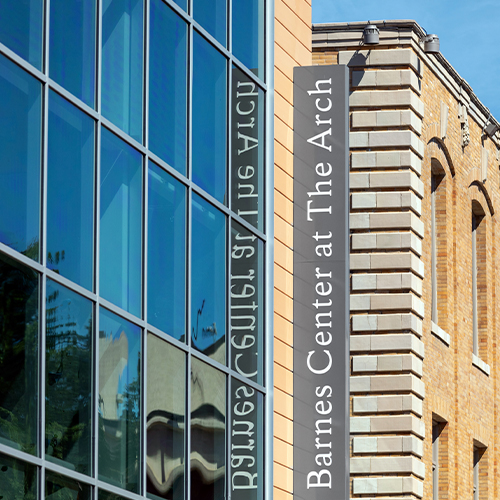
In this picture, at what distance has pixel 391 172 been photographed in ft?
80.0

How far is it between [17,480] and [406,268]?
13857 mm

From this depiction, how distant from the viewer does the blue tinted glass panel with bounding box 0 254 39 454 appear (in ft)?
36.6

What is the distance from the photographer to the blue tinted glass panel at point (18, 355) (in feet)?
36.6

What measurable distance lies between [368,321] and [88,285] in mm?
12051

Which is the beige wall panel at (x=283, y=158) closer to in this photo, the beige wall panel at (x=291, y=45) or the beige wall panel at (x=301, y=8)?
the beige wall panel at (x=291, y=45)

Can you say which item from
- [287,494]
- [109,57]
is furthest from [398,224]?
[109,57]

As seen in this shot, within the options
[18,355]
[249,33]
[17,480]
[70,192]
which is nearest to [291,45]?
[249,33]

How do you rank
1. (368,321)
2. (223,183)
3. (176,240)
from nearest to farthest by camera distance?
(176,240) → (223,183) → (368,321)

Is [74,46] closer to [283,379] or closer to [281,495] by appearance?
[283,379]

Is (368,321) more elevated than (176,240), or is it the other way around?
(368,321)

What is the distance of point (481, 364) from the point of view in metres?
29.0

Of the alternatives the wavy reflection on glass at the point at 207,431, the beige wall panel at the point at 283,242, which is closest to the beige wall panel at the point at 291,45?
the beige wall panel at the point at 283,242

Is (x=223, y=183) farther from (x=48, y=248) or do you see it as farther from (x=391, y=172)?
(x=391, y=172)

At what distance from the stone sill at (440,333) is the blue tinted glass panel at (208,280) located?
34.3 ft
